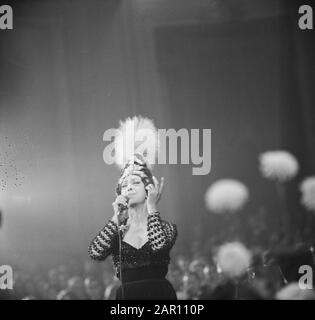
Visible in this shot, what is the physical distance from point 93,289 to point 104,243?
1.03ft

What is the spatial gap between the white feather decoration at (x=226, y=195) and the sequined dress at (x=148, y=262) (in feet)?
1.04

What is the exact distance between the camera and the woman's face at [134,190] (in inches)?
129

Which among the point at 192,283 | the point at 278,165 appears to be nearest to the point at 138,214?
the point at 192,283

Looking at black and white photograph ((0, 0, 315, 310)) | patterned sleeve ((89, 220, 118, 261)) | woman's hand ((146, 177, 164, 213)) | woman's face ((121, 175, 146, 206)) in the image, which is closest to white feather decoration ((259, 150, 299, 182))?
black and white photograph ((0, 0, 315, 310))

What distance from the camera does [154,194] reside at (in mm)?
3293

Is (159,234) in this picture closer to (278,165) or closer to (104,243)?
(104,243)

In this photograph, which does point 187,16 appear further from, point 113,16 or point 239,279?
point 239,279

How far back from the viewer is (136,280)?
318 cm

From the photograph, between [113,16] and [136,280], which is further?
[113,16]

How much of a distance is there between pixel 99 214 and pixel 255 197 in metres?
1.00

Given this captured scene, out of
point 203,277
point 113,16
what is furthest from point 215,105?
point 203,277

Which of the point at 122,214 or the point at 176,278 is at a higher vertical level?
the point at 122,214

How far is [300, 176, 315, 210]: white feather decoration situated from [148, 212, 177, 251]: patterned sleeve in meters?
0.86

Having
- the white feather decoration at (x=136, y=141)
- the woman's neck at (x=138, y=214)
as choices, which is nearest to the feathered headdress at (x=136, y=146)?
the white feather decoration at (x=136, y=141)
